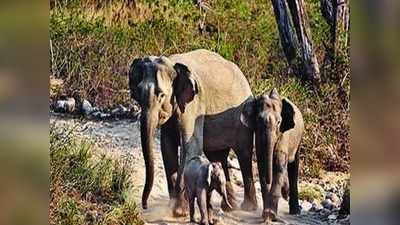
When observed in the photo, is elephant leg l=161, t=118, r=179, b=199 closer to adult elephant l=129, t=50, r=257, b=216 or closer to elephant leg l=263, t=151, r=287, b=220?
adult elephant l=129, t=50, r=257, b=216

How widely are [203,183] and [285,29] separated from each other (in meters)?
0.51

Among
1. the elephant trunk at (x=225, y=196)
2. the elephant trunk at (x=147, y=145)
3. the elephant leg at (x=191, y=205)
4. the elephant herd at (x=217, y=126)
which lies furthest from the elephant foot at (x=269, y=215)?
the elephant trunk at (x=147, y=145)

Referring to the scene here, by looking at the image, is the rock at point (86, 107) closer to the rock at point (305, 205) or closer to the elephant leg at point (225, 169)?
the elephant leg at point (225, 169)

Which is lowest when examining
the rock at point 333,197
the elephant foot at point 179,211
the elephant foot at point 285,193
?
the elephant foot at point 179,211

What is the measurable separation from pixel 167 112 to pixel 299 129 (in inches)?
15.4

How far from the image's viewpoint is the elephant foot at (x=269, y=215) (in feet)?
6.56

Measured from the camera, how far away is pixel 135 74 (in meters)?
1.98

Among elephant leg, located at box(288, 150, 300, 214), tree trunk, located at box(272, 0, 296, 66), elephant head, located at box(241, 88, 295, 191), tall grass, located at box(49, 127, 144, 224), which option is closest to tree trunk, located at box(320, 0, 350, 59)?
tree trunk, located at box(272, 0, 296, 66)

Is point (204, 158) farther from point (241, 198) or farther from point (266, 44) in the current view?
point (266, 44)

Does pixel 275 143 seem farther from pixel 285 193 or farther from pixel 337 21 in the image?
pixel 337 21

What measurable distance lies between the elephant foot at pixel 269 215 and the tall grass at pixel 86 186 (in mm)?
363

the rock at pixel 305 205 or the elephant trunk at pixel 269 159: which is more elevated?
the elephant trunk at pixel 269 159

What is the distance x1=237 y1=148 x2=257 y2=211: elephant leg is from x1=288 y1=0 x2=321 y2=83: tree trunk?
30 centimetres
